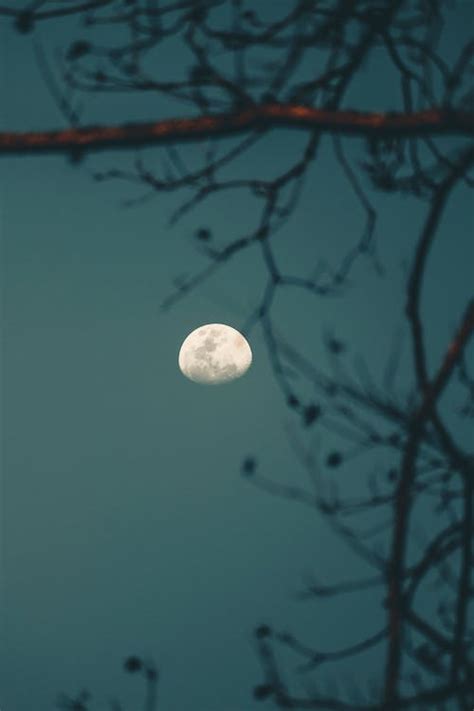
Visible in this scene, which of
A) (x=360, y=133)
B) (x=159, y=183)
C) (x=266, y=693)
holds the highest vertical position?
(x=159, y=183)

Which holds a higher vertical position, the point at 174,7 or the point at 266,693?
the point at 174,7

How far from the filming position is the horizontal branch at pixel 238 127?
2197 mm

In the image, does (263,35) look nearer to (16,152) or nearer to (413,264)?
(413,264)

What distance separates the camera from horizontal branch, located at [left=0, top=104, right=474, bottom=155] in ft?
7.21

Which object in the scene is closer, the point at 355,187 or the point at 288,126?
the point at 288,126

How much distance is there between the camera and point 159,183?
332 centimetres

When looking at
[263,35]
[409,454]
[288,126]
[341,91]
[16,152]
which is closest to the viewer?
[16,152]

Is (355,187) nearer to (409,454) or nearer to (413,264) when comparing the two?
(413,264)

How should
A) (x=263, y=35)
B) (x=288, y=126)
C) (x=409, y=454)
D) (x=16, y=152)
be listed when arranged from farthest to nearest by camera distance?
(x=263, y=35), (x=409, y=454), (x=288, y=126), (x=16, y=152)

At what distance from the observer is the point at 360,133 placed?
93.9 inches

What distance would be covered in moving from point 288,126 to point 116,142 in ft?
1.63

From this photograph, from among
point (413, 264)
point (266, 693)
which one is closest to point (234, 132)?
point (413, 264)

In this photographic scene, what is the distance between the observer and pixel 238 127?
2.31 m

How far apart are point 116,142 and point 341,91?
1668 mm
